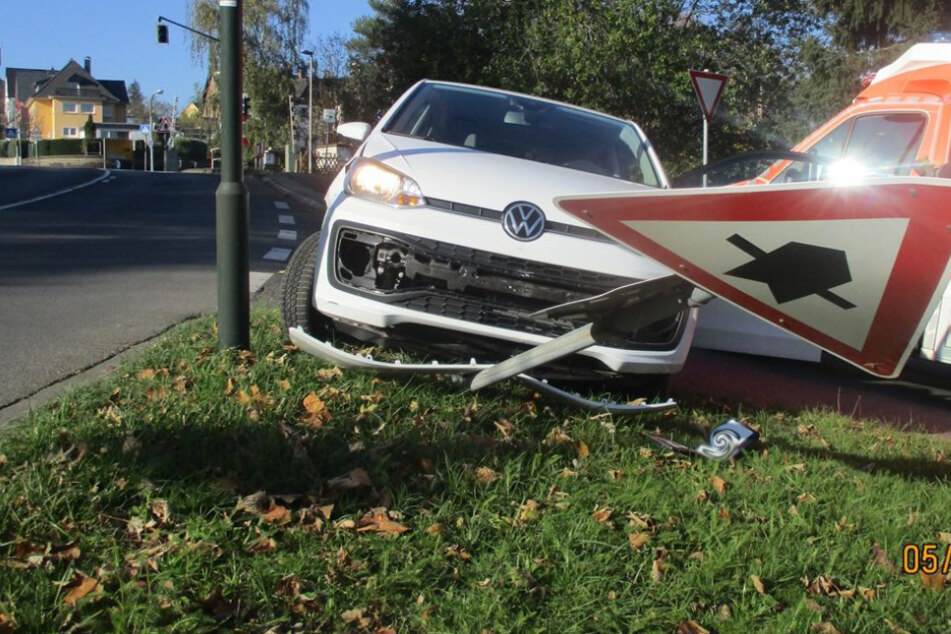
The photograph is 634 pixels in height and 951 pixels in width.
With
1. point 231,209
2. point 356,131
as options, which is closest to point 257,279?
point 356,131

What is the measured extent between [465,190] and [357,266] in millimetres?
596

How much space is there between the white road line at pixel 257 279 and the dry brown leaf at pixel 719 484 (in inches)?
178

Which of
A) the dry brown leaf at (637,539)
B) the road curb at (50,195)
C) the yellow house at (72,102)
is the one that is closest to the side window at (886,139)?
the dry brown leaf at (637,539)

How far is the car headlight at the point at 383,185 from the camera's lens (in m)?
4.21

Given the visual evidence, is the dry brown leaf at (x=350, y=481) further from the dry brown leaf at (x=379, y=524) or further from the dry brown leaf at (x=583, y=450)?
the dry brown leaf at (x=583, y=450)

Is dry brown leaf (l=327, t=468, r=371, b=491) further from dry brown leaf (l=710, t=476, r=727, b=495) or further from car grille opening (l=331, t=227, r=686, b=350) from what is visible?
dry brown leaf (l=710, t=476, r=727, b=495)

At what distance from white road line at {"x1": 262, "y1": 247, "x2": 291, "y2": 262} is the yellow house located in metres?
99.7

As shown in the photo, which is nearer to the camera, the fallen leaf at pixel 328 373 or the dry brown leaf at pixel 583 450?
the dry brown leaf at pixel 583 450

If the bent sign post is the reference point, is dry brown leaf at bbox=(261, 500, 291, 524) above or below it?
below

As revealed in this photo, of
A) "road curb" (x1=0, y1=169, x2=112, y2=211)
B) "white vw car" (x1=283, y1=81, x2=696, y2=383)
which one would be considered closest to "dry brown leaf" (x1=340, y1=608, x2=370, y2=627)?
"white vw car" (x1=283, y1=81, x2=696, y2=383)

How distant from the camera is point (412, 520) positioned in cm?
300

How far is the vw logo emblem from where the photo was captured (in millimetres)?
4117

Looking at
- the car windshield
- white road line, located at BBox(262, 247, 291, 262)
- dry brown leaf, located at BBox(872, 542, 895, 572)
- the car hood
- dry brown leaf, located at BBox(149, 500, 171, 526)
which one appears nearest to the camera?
dry brown leaf, located at BBox(149, 500, 171, 526)

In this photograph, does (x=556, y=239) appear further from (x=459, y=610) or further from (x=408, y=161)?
(x=459, y=610)
